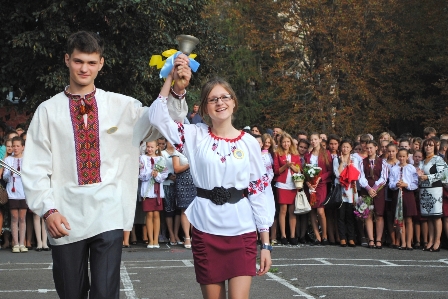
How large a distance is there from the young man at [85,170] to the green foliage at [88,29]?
1551 cm

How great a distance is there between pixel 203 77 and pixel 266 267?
65.1ft

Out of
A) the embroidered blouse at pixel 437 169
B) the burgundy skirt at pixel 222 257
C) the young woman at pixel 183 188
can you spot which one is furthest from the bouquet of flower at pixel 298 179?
the burgundy skirt at pixel 222 257

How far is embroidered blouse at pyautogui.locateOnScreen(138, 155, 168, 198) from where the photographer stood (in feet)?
51.8

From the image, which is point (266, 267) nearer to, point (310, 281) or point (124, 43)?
point (310, 281)

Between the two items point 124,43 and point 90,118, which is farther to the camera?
point 124,43

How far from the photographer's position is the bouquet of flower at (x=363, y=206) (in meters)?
15.9

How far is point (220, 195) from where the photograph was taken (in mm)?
5898

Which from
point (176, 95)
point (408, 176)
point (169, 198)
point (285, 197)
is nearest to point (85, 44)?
point (176, 95)

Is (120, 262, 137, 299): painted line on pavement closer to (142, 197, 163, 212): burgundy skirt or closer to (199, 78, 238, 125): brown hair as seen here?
(142, 197, 163, 212): burgundy skirt

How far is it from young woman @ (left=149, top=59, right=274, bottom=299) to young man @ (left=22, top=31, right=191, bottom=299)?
430 millimetres

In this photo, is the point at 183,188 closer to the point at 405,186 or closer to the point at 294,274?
the point at 405,186

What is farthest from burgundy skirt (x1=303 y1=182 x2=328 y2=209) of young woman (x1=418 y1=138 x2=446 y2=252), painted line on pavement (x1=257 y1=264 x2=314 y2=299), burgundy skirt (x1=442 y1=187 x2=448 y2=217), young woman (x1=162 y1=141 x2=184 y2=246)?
painted line on pavement (x1=257 y1=264 x2=314 y2=299)

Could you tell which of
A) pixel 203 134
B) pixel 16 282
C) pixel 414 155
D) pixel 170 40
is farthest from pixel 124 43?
pixel 203 134

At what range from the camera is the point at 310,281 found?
1066 centimetres
